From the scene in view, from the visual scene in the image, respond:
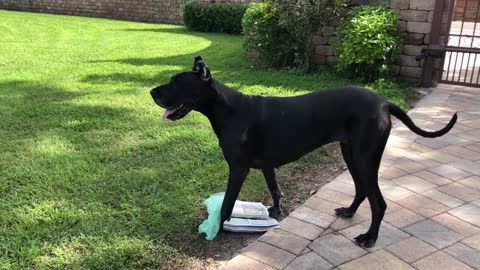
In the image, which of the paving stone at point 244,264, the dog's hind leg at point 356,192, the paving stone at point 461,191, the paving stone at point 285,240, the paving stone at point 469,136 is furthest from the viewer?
the paving stone at point 469,136

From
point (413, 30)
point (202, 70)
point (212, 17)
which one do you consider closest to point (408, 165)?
point (202, 70)

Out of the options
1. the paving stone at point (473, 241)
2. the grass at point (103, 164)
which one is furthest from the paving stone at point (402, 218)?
the grass at point (103, 164)

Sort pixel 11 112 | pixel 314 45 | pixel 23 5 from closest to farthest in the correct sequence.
→ pixel 11 112
pixel 314 45
pixel 23 5

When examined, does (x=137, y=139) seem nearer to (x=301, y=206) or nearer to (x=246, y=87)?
(x=301, y=206)

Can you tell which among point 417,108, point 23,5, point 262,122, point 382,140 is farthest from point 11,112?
point 23,5

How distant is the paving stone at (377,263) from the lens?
8.68 feet

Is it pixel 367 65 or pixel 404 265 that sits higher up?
pixel 367 65

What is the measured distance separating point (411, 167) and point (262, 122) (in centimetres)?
213

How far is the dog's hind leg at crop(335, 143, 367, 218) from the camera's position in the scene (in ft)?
10.1

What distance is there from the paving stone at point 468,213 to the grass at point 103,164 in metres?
1.38

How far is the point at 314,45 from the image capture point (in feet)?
28.6

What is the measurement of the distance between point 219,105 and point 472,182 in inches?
102

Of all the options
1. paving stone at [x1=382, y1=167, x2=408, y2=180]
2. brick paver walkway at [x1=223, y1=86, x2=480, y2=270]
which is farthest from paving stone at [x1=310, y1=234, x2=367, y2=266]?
paving stone at [x1=382, y1=167, x2=408, y2=180]

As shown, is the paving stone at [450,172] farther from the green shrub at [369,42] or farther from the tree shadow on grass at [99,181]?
the green shrub at [369,42]
